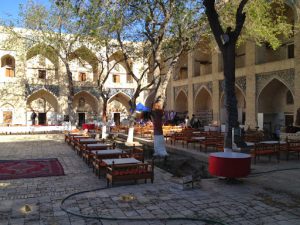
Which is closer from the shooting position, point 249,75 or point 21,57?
point 249,75

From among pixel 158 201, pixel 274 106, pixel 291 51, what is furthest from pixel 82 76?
pixel 158 201

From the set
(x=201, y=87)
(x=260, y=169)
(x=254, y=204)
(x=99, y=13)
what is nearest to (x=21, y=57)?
(x=201, y=87)

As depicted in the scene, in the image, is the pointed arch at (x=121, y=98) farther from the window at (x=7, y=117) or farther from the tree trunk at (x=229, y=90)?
the tree trunk at (x=229, y=90)

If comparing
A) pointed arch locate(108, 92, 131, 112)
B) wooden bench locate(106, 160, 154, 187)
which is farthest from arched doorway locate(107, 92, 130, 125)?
wooden bench locate(106, 160, 154, 187)

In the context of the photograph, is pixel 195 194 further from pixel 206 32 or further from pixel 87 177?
pixel 206 32

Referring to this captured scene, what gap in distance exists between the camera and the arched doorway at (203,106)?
82.2 feet

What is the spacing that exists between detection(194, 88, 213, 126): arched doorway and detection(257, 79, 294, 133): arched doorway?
242 inches

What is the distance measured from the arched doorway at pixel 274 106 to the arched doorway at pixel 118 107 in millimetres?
15650

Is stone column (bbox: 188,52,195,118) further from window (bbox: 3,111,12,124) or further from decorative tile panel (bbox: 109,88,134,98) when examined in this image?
window (bbox: 3,111,12,124)

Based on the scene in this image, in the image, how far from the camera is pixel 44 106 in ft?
93.9

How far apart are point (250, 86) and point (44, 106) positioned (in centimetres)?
1824

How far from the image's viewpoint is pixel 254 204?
5602 mm

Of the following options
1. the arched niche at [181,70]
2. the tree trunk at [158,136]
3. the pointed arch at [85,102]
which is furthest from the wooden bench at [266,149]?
the pointed arch at [85,102]

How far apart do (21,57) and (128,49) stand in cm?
1218
